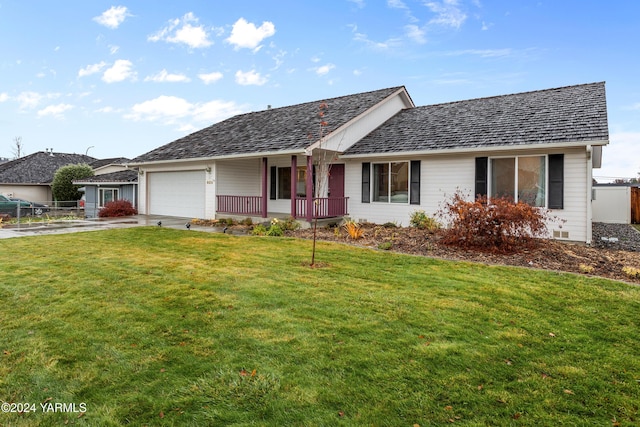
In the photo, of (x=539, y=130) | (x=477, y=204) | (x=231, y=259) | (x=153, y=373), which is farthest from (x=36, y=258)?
(x=539, y=130)

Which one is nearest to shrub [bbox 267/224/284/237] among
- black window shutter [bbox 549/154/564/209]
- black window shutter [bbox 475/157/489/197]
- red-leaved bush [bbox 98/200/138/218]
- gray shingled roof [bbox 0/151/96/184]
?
black window shutter [bbox 475/157/489/197]

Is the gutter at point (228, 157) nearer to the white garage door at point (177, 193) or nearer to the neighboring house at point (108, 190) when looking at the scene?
the white garage door at point (177, 193)

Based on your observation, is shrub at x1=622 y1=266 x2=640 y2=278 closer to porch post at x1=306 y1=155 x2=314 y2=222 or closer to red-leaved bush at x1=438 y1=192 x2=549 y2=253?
red-leaved bush at x1=438 y1=192 x2=549 y2=253

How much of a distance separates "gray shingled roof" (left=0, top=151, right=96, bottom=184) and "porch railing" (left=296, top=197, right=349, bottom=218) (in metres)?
30.5

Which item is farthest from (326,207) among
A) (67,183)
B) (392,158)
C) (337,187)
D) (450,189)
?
(67,183)

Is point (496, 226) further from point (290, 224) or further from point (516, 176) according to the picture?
point (290, 224)

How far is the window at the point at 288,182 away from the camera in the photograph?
16.3 m

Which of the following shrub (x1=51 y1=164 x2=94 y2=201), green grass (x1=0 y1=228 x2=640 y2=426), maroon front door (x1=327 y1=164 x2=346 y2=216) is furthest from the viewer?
shrub (x1=51 y1=164 x2=94 y2=201)

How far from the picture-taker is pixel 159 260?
7438mm

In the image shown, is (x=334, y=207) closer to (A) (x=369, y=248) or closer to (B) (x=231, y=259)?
(A) (x=369, y=248)

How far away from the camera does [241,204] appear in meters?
15.7

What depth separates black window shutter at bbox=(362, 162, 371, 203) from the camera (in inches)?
559

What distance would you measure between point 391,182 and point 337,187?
92.3 inches

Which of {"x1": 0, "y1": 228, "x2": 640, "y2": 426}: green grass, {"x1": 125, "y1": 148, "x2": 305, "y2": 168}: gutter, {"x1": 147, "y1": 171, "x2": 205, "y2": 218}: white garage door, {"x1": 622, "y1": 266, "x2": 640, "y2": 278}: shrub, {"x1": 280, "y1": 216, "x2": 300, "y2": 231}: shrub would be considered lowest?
{"x1": 0, "y1": 228, "x2": 640, "y2": 426}: green grass
